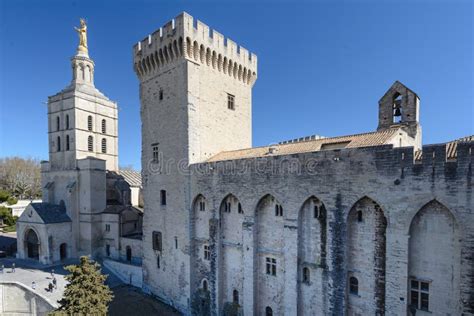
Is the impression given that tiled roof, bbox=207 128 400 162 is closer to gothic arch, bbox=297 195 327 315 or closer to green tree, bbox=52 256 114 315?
gothic arch, bbox=297 195 327 315

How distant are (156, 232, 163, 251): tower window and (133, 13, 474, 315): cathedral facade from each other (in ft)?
0.91

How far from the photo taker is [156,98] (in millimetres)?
22281

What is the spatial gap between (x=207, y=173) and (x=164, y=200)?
560cm

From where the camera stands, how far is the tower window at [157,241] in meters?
21.9

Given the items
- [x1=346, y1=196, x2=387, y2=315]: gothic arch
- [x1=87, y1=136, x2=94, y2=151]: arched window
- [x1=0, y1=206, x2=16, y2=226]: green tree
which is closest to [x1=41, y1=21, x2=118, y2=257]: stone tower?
[x1=87, y1=136, x2=94, y2=151]: arched window

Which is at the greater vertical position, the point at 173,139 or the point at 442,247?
the point at 173,139

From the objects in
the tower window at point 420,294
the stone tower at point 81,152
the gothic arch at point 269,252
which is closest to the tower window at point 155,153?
the gothic arch at point 269,252

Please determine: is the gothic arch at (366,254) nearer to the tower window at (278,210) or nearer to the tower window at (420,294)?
the tower window at (420,294)

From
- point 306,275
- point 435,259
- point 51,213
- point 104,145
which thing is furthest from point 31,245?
point 435,259

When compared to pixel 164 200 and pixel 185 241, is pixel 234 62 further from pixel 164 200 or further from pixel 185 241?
pixel 185 241

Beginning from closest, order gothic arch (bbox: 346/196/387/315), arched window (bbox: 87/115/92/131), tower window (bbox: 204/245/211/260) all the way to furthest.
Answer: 1. gothic arch (bbox: 346/196/387/315)
2. tower window (bbox: 204/245/211/260)
3. arched window (bbox: 87/115/92/131)

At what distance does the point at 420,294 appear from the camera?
37.6ft

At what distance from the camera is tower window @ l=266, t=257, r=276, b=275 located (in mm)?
16031

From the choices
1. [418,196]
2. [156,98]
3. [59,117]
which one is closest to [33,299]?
[156,98]
